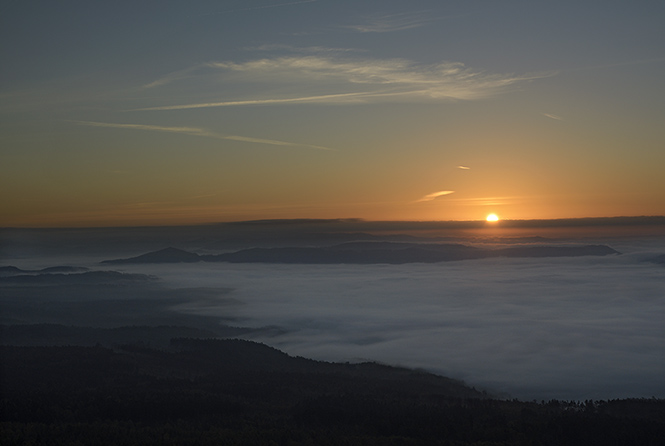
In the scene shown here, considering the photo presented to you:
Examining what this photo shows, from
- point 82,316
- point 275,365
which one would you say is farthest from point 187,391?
point 82,316

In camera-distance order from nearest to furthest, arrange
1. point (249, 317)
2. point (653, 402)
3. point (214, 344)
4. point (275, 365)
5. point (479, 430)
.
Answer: point (479, 430), point (653, 402), point (275, 365), point (214, 344), point (249, 317)

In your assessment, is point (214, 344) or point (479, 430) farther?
Answer: point (214, 344)

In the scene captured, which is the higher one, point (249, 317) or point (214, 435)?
point (214, 435)

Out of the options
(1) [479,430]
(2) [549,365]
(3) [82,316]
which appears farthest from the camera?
(3) [82,316]

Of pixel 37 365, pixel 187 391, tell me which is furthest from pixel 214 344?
pixel 187 391

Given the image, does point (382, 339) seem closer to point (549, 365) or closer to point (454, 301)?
point (549, 365)

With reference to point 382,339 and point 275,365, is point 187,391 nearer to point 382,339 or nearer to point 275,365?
point 275,365
